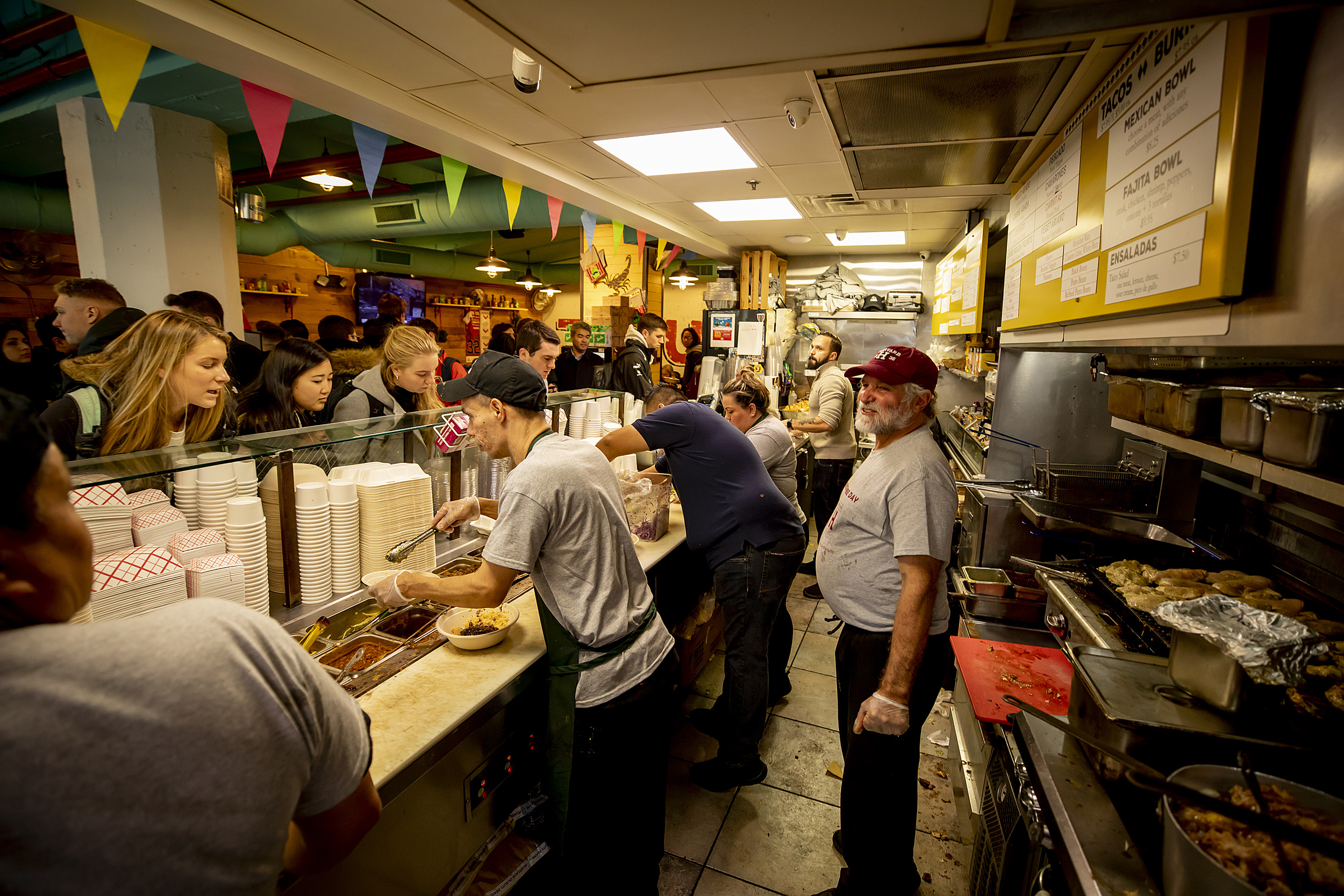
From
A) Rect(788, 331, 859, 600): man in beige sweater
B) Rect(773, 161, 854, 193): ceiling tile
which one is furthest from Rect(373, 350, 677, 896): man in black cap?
Rect(788, 331, 859, 600): man in beige sweater

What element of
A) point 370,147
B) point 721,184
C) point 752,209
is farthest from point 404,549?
point 752,209

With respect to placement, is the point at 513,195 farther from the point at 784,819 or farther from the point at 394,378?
the point at 784,819

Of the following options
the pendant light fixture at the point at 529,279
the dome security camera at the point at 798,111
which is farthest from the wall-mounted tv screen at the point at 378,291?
the dome security camera at the point at 798,111

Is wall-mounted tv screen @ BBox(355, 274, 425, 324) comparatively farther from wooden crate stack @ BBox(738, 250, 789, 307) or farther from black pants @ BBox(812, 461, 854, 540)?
black pants @ BBox(812, 461, 854, 540)

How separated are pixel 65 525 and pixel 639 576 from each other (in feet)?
4.82

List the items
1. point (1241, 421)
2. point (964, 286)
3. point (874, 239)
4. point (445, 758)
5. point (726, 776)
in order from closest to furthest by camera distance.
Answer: point (1241, 421), point (445, 758), point (726, 776), point (964, 286), point (874, 239)

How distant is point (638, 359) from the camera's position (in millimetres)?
5922

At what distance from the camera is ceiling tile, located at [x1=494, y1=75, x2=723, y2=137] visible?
3002 mm

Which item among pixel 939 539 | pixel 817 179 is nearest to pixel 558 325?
pixel 817 179

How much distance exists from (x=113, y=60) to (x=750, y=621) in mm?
3672

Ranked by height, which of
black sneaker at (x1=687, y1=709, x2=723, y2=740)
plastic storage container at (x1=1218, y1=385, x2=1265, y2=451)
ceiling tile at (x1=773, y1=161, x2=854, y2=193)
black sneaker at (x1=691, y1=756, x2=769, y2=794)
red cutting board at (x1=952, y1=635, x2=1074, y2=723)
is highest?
ceiling tile at (x1=773, y1=161, x2=854, y2=193)

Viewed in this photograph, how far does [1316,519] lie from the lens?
1.85 metres

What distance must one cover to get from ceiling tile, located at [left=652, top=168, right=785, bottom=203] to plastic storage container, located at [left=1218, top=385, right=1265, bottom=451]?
3.53 m

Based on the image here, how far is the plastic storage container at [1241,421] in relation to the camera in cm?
142
